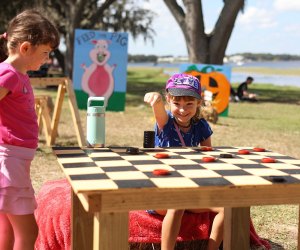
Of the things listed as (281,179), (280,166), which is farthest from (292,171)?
(281,179)

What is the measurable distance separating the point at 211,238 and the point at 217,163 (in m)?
0.84

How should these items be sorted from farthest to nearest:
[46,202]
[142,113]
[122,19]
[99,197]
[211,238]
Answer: [122,19] → [142,113] → [46,202] → [211,238] → [99,197]

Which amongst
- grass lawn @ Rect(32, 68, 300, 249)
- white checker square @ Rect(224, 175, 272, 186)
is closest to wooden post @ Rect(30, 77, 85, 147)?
grass lawn @ Rect(32, 68, 300, 249)

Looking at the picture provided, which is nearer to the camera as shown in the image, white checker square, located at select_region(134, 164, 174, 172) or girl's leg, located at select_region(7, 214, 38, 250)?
white checker square, located at select_region(134, 164, 174, 172)

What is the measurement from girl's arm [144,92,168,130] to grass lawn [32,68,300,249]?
4.20 ft

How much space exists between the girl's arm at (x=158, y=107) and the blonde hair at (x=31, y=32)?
33.0 inches

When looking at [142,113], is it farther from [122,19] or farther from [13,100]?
[122,19]

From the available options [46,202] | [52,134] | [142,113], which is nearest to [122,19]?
[142,113]

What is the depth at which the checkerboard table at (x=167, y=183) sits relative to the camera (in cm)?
204

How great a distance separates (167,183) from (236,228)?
1.29m

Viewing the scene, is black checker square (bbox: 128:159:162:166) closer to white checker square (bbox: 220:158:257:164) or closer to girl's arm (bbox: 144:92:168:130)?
white checker square (bbox: 220:158:257:164)

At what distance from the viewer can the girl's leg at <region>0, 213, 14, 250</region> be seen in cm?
277

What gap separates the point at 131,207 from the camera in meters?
2.06

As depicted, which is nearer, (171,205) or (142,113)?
(171,205)
